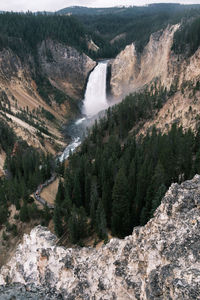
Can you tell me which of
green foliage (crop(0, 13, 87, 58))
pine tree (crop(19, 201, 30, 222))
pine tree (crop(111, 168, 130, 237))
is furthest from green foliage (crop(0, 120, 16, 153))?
green foliage (crop(0, 13, 87, 58))

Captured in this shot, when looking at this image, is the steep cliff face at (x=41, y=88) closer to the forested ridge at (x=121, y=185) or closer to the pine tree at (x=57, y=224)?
the forested ridge at (x=121, y=185)

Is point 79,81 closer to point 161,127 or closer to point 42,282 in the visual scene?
point 161,127

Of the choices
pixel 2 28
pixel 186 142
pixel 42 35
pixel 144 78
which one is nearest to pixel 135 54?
pixel 144 78

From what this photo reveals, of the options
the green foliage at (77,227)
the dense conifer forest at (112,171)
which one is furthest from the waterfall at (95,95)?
the green foliage at (77,227)

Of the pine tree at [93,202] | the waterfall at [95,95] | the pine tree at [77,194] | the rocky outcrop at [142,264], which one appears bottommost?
the waterfall at [95,95]

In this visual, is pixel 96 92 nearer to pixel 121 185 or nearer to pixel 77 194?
pixel 77 194
